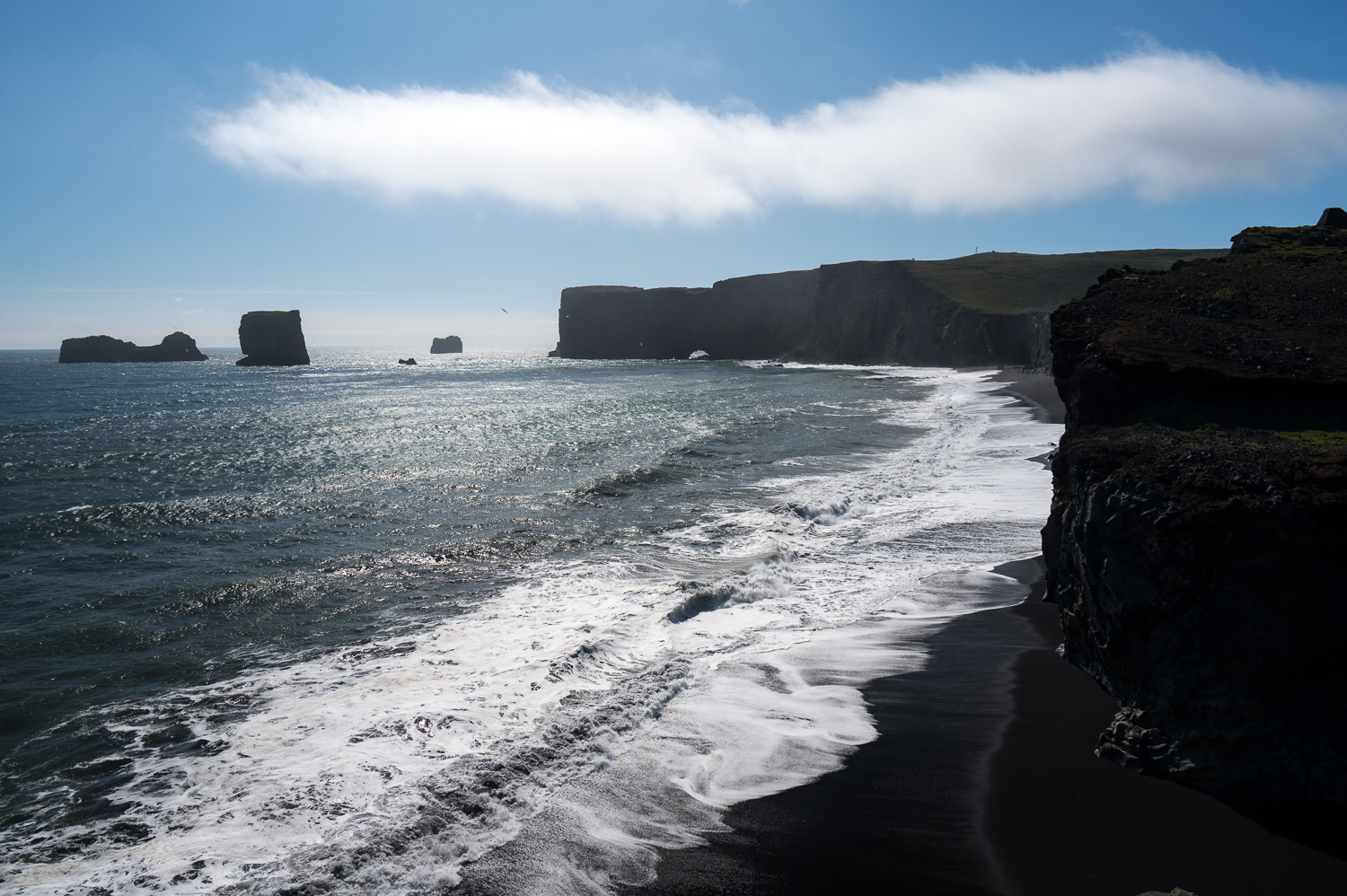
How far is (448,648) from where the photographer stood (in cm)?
861

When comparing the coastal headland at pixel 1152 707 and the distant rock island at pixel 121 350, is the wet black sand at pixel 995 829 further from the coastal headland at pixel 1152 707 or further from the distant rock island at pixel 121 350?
the distant rock island at pixel 121 350

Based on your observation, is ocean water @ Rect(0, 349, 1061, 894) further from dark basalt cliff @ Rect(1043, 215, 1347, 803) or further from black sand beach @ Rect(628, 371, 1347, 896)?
dark basalt cliff @ Rect(1043, 215, 1347, 803)

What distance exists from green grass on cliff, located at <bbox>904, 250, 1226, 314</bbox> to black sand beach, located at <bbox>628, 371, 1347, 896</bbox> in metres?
71.7

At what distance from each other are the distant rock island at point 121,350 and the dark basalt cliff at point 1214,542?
6338 inches

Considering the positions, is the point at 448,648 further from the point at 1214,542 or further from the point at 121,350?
the point at 121,350

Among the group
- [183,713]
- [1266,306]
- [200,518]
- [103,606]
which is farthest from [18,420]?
[1266,306]

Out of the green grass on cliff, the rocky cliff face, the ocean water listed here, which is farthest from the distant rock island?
the ocean water

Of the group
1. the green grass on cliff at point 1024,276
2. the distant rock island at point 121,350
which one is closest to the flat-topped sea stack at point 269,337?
the distant rock island at point 121,350

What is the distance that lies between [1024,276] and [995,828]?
96.0 meters

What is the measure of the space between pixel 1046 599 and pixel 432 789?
25.4ft

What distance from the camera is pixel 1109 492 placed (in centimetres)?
600

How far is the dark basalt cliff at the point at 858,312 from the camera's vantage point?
247 feet

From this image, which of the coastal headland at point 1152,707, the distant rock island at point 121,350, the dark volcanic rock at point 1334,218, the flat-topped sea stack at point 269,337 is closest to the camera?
the coastal headland at point 1152,707

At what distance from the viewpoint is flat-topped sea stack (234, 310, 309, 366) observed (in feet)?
366
